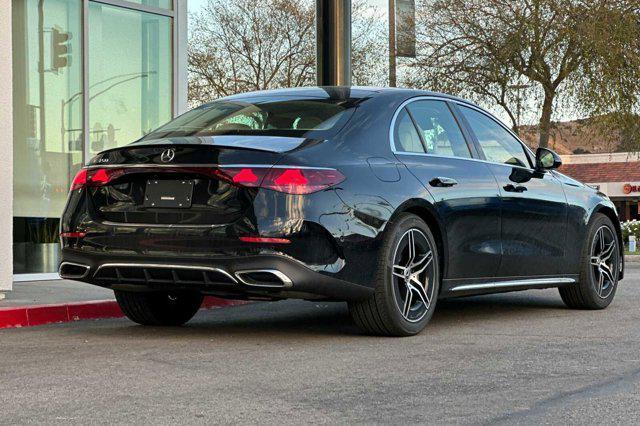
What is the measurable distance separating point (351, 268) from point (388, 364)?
80 centimetres

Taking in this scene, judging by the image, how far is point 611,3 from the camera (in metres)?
29.3

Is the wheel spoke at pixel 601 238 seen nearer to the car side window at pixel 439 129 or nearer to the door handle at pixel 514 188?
the door handle at pixel 514 188

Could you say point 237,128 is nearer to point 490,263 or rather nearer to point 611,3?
point 490,263

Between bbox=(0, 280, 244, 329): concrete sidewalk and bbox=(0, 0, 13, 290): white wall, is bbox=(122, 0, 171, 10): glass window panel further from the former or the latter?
bbox=(0, 280, 244, 329): concrete sidewalk

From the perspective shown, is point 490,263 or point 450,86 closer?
point 490,263

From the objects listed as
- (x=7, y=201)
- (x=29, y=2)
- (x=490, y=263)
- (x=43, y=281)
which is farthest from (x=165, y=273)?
(x=29, y=2)

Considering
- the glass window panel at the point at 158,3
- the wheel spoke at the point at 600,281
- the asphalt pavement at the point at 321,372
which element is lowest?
the asphalt pavement at the point at 321,372

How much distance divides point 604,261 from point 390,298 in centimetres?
308

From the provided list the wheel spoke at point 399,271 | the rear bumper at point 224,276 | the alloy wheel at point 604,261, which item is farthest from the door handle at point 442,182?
the alloy wheel at point 604,261

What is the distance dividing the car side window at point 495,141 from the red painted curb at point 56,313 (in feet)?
10.2

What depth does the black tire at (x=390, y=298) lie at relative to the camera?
655cm

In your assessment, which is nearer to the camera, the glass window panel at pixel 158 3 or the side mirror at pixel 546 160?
the side mirror at pixel 546 160

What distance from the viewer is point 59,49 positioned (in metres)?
13.3

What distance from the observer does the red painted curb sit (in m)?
8.03
